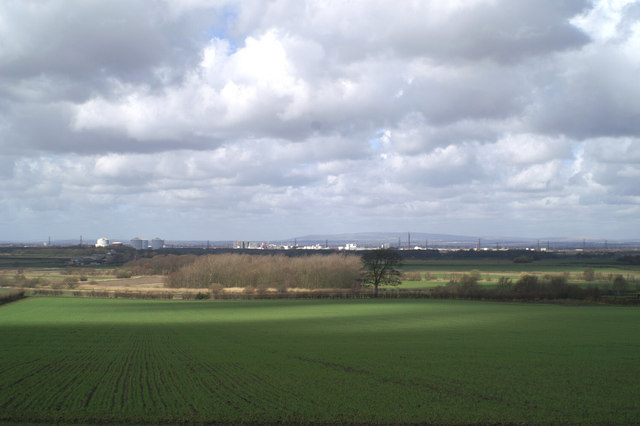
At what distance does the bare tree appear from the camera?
79.6 m

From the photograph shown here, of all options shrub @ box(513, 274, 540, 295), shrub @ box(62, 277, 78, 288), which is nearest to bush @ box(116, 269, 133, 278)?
shrub @ box(62, 277, 78, 288)

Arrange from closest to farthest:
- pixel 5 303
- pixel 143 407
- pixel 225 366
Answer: pixel 143 407, pixel 225 366, pixel 5 303

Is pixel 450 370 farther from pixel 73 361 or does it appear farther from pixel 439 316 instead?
pixel 439 316

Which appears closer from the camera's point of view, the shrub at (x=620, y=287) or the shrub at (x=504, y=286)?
the shrub at (x=620, y=287)

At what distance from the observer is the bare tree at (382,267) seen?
79.6m

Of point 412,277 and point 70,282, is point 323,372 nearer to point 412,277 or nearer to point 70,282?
point 70,282

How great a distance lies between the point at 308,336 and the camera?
32375 mm

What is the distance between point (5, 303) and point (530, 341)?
2448 inches

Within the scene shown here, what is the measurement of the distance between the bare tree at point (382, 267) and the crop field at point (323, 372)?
38.8 metres

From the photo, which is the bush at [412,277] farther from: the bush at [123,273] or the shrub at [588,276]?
the bush at [123,273]

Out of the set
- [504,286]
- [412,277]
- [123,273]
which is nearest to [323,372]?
[504,286]

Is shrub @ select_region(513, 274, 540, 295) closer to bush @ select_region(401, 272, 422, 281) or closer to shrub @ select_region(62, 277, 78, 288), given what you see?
bush @ select_region(401, 272, 422, 281)

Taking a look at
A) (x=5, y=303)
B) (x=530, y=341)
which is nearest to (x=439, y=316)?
(x=530, y=341)

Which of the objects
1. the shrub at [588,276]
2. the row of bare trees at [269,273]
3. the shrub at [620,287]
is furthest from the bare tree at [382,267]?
the shrub at [588,276]
